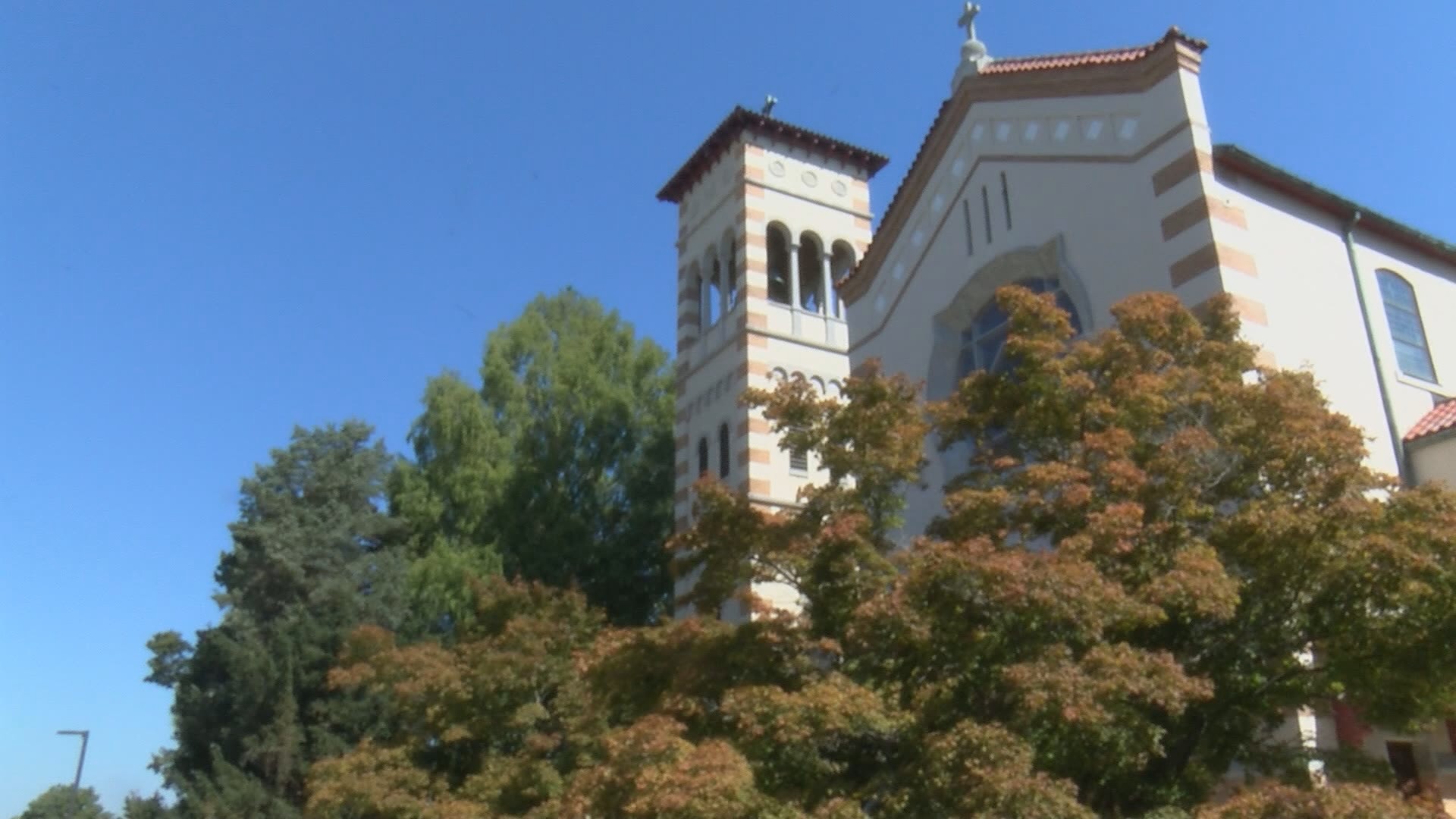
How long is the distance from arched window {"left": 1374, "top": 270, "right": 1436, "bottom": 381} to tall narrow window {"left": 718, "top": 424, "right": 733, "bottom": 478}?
12.8m

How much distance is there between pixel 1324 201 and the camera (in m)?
14.7

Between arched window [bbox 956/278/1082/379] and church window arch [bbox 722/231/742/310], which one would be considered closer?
arched window [bbox 956/278/1082/379]

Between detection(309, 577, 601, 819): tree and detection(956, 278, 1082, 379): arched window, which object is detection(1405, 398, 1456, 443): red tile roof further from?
detection(309, 577, 601, 819): tree

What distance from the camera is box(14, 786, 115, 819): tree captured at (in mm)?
54022

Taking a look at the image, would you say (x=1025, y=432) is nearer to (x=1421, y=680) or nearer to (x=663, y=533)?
(x=1421, y=680)

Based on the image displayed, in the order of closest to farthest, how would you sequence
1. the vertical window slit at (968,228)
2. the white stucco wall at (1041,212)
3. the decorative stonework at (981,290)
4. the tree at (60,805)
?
the white stucco wall at (1041,212)
the decorative stonework at (981,290)
the vertical window slit at (968,228)
the tree at (60,805)

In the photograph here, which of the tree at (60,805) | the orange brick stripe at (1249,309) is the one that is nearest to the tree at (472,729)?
the orange brick stripe at (1249,309)

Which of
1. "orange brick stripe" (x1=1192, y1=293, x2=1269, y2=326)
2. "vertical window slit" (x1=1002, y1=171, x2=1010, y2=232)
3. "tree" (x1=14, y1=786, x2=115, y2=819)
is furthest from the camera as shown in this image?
"tree" (x1=14, y1=786, x2=115, y2=819)

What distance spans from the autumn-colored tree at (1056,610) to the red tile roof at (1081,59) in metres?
5.07

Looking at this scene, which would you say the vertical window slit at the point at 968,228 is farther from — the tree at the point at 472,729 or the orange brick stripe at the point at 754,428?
the tree at the point at 472,729

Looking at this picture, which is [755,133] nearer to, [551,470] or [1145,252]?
[551,470]

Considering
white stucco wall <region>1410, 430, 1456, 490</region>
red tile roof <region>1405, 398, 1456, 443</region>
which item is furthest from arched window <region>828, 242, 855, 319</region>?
white stucco wall <region>1410, 430, 1456, 490</region>

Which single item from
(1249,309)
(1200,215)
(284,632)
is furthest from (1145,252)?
(284,632)

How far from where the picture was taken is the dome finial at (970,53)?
17484mm
